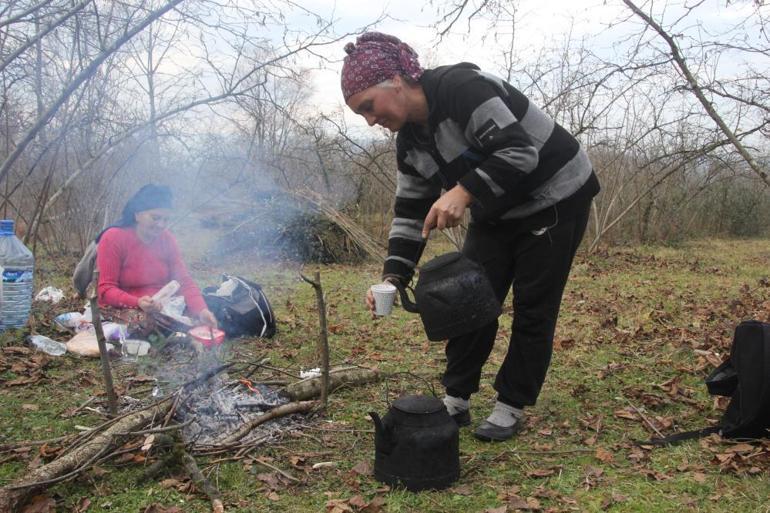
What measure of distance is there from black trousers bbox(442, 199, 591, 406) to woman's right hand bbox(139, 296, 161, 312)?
227cm

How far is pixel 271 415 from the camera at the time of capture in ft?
9.59

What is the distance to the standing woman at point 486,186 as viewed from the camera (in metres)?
2.35

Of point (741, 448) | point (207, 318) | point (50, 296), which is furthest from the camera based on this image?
point (50, 296)

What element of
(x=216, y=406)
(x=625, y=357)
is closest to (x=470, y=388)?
(x=216, y=406)

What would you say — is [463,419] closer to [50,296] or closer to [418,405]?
[418,405]

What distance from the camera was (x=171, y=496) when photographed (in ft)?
7.64

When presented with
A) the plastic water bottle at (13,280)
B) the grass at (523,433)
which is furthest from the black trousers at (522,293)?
the plastic water bottle at (13,280)

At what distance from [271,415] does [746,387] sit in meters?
2.07

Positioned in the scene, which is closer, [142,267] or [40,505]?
[40,505]

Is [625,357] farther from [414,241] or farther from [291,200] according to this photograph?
[291,200]

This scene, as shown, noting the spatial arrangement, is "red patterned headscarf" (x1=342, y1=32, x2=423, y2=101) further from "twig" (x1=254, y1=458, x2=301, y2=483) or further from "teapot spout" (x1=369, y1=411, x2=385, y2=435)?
"twig" (x1=254, y1=458, x2=301, y2=483)

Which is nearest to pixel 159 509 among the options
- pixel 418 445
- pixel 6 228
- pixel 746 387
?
pixel 418 445

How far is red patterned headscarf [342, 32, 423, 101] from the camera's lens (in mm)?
2377

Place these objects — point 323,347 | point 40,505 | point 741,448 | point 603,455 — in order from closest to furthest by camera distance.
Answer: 1. point 40,505
2. point 741,448
3. point 603,455
4. point 323,347
